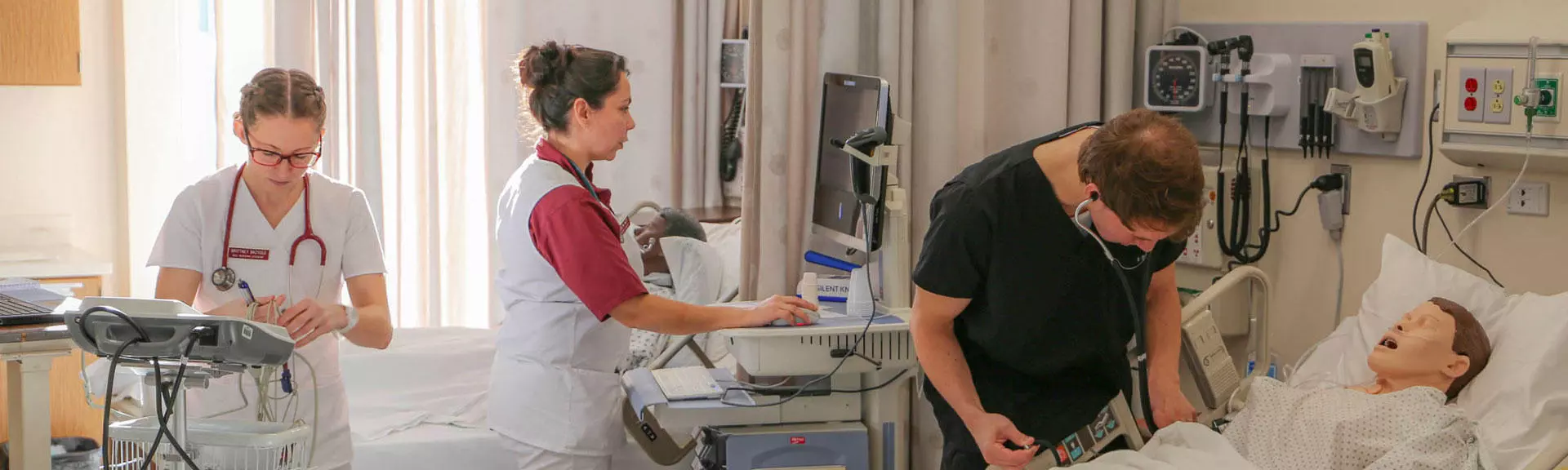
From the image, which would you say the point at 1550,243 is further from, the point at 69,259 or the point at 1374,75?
the point at 69,259

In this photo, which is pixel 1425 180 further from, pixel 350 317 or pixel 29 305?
pixel 29 305

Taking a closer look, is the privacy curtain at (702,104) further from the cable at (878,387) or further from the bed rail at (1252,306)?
the bed rail at (1252,306)

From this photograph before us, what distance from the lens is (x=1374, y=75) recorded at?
2.78 metres

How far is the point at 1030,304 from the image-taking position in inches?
78.7

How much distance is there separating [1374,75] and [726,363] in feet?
5.55

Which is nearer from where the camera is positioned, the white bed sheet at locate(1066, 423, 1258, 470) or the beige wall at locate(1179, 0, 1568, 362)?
the white bed sheet at locate(1066, 423, 1258, 470)

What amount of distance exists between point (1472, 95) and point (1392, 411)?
2.26 feet

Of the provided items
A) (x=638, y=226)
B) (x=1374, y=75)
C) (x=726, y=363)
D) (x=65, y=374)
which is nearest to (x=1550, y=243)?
(x=1374, y=75)

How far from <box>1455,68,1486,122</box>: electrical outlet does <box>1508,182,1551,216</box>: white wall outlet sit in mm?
183

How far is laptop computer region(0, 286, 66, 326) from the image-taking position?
2.27 m

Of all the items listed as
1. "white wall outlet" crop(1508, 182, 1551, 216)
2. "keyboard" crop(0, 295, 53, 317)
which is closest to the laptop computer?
"keyboard" crop(0, 295, 53, 317)

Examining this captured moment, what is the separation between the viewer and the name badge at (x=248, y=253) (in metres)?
2.17

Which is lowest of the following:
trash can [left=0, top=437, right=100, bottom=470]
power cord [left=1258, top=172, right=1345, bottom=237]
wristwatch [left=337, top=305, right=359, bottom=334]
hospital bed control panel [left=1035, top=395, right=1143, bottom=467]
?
trash can [left=0, top=437, right=100, bottom=470]

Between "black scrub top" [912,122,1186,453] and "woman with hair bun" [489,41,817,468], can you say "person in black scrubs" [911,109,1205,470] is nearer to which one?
"black scrub top" [912,122,1186,453]
